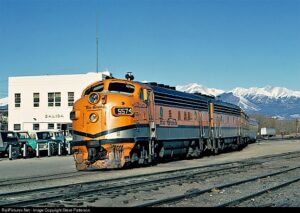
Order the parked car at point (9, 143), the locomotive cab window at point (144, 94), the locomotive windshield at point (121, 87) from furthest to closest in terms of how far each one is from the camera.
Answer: the parked car at point (9, 143), the locomotive cab window at point (144, 94), the locomotive windshield at point (121, 87)

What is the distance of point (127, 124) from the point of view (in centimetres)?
1919

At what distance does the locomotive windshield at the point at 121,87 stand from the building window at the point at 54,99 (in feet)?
107

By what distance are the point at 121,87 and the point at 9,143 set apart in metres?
13.5

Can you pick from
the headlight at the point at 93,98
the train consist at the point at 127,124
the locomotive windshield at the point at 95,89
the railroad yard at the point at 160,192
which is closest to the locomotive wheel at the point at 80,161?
the train consist at the point at 127,124

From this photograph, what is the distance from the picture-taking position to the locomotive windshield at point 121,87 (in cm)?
2028

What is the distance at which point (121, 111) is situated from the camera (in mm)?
19031

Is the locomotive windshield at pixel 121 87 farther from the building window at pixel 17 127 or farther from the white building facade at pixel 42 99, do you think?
the building window at pixel 17 127

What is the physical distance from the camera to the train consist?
1889 centimetres

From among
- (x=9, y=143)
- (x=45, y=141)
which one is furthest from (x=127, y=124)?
(x=45, y=141)

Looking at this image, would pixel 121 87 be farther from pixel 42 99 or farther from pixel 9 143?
pixel 42 99

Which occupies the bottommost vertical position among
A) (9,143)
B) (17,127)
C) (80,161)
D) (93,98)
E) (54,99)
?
(80,161)

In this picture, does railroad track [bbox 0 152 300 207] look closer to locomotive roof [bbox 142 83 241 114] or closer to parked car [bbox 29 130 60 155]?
locomotive roof [bbox 142 83 241 114]

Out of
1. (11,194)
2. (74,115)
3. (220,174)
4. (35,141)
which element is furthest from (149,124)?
(35,141)

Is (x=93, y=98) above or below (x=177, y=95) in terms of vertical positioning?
below
